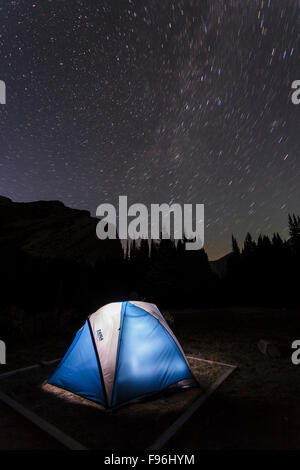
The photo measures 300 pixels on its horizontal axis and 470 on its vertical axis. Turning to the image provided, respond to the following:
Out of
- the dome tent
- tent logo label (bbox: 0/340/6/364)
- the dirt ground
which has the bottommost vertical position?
tent logo label (bbox: 0/340/6/364)

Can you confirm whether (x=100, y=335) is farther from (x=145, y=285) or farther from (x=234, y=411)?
(x=145, y=285)

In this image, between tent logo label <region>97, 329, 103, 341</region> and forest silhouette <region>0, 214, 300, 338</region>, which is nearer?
tent logo label <region>97, 329, 103, 341</region>

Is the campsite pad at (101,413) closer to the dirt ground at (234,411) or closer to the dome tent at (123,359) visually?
the dirt ground at (234,411)

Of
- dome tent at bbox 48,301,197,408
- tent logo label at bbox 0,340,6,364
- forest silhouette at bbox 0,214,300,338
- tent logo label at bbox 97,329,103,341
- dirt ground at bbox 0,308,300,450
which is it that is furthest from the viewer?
forest silhouette at bbox 0,214,300,338

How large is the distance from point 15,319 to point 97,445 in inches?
358

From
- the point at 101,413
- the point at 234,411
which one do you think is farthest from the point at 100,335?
the point at 234,411

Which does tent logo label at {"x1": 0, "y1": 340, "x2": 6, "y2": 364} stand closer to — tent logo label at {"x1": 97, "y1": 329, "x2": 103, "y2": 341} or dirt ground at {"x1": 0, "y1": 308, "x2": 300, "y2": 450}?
dirt ground at {"x1": 0, "y1": 308, "x2": 300, "y2": 450}

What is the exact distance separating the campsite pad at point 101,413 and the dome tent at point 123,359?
0.17 meters

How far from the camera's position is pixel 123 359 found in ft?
17.2

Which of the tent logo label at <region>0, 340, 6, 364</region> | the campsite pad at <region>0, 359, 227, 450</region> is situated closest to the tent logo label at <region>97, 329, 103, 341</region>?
the campsite pad at <region>0, 359, 227, 450</region>

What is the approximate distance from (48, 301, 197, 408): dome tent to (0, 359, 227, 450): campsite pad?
0.17 metres

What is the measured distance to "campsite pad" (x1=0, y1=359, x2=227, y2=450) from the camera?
3.82 meters
